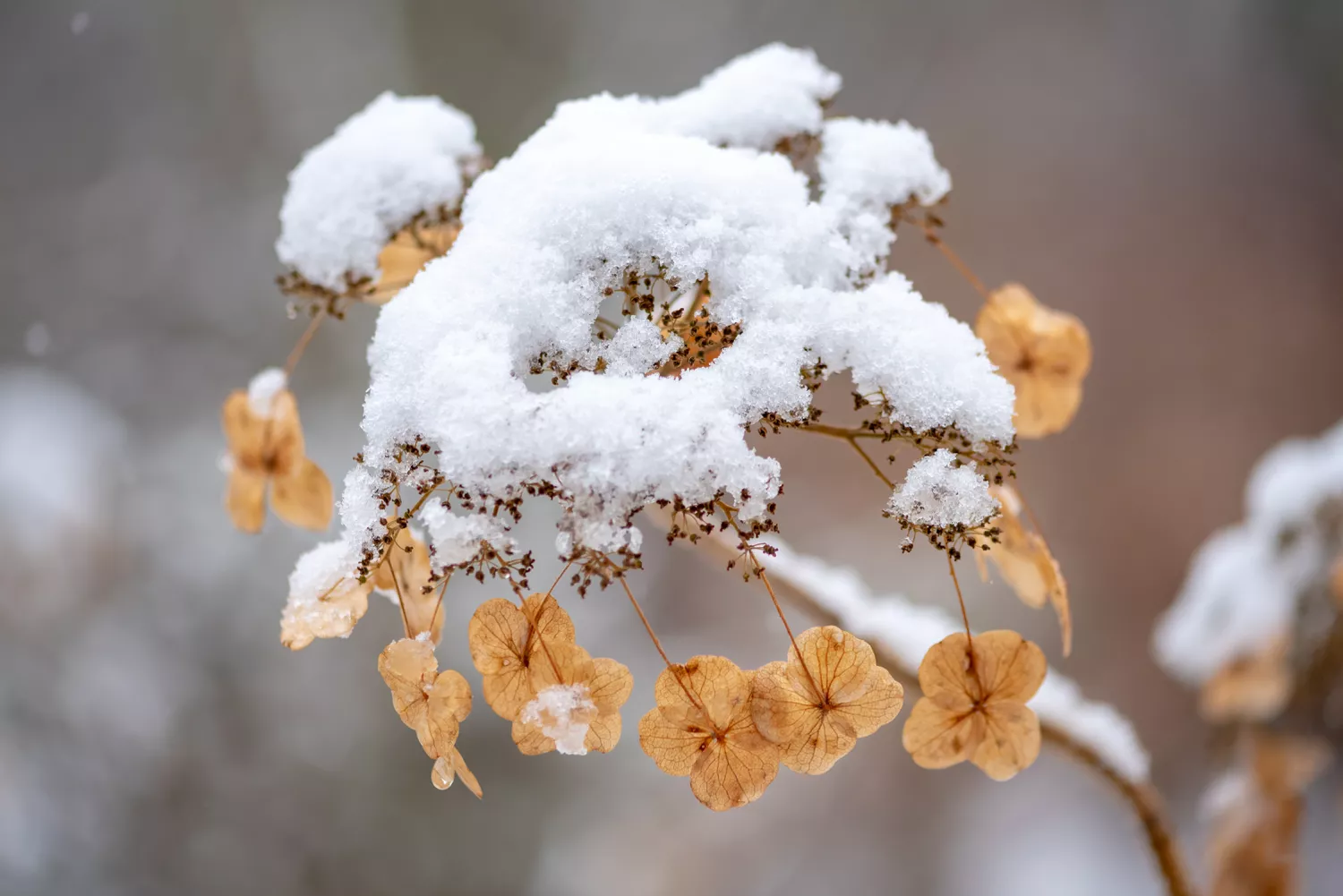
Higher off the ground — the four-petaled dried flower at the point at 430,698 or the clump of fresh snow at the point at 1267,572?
the clump of fresh snow at the point at 1267,572

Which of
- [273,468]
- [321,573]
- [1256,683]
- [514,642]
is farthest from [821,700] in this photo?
[1256,683]

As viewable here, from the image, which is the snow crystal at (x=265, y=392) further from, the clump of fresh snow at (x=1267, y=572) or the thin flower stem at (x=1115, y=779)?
the clump of fresh snow at (x=1267, y=572)

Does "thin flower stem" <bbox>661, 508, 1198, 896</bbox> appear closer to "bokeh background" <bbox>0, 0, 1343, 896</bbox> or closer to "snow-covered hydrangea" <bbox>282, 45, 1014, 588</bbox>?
"snow-covered hydrangea" <bbox>282, 45, 1014, 588</bbox>

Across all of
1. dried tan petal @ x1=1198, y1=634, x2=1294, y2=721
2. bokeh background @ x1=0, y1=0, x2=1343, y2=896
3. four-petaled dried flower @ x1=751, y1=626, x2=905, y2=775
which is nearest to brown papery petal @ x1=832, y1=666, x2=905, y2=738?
four-petaled dried flower @ x1=751, y1=626, x2=905, y2=775

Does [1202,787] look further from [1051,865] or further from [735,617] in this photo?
[735,617]

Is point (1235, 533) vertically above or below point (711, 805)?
above

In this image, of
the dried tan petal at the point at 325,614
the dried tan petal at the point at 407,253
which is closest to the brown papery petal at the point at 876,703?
the dried tan petal at the point at 325,614

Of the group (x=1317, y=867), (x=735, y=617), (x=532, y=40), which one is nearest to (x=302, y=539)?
(x=735, y=617)
